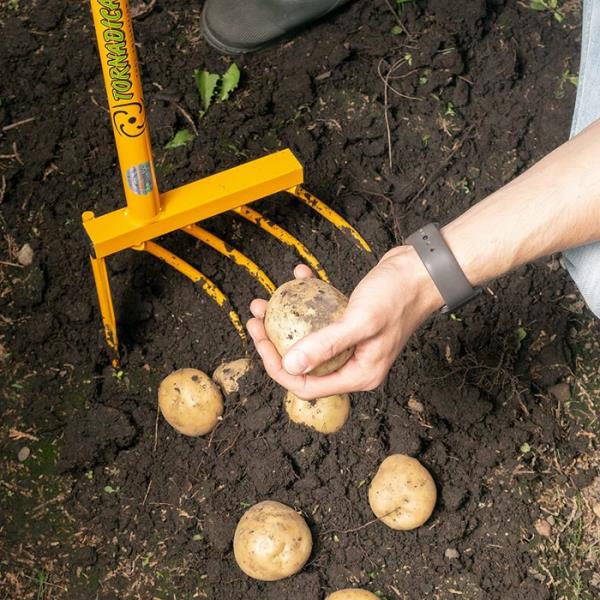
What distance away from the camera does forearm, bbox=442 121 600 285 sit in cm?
198

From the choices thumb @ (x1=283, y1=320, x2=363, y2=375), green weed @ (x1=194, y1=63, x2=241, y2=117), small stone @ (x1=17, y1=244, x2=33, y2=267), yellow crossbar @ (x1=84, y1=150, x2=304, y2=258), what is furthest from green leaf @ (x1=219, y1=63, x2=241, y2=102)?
thumb @ (x1=283, y1=320, x2=363, y2=375)

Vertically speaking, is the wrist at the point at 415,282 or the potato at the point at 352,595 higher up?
the wrist at the point at 415,282

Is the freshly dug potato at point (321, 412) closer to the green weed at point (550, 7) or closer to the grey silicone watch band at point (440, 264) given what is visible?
the grey silicone watch band at point (440, 264)

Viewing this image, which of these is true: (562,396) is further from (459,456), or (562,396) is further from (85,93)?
(85,93)

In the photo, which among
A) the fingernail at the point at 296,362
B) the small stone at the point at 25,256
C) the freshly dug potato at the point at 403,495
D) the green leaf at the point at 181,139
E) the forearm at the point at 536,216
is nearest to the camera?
the fingernail at the point at 296,362

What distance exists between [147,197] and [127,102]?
0.26 metres

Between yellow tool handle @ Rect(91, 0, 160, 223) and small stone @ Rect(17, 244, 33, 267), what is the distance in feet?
2.13

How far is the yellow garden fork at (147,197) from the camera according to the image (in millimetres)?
2084

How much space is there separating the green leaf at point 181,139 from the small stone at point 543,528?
169 centimetres

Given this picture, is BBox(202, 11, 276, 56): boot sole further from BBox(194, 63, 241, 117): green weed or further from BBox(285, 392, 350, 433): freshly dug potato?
BBox(285, 392, 350, 433): freshly dug potato

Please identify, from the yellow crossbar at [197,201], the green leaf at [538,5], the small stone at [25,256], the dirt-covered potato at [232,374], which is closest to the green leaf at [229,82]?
the yellow crossbar at [197,201]

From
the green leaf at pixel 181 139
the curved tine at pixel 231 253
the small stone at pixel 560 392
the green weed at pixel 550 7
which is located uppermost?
the green weed at pixel 550 7

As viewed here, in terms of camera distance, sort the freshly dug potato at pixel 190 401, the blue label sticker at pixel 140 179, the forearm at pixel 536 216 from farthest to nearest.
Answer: the freshly dug potato at pixel 190 401 → the blue label sticker at pixel 140 179 → the forearm at pixel 536 216

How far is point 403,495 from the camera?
239 cm
